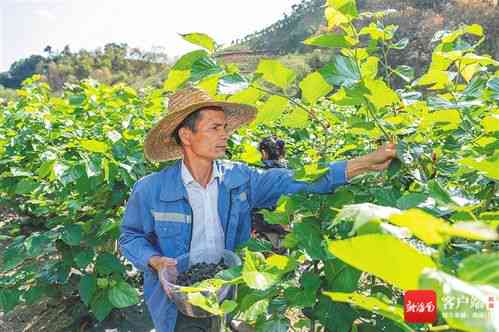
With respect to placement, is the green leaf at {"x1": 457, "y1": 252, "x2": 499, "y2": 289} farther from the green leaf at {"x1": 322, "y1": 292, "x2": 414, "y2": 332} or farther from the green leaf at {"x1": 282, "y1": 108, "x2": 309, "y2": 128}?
the green leaf at {"x1": 282, "y1": 108, "x2": 309, "y2": 128}

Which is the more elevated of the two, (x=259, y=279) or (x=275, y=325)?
(x=259, y=279)

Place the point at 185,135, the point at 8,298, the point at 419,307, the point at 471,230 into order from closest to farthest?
1. the point at 471,230
2. the point at 419,307
3. the point at 185,135
4. the point at 8,298

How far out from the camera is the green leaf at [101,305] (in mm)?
2527

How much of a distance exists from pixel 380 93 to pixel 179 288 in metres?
0.74

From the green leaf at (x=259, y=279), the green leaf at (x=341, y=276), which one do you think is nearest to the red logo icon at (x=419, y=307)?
the green leaf at (x=259, y=279)

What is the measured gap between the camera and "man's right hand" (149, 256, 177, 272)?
164 cm

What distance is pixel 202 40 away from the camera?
1174mm

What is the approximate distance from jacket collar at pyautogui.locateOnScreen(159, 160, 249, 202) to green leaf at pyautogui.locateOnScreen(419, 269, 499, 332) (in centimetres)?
155

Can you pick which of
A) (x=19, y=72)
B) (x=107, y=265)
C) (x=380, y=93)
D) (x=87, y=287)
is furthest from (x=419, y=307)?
(x=19, y=72)

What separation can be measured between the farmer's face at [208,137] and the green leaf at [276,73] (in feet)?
2.51

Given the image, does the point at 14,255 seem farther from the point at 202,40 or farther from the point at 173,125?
the point at 202,40

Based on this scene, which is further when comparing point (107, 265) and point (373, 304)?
point (107, 265)

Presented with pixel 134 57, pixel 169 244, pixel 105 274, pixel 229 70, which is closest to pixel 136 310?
pixel 105 274

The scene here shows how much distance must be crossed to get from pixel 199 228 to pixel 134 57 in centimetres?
5381
